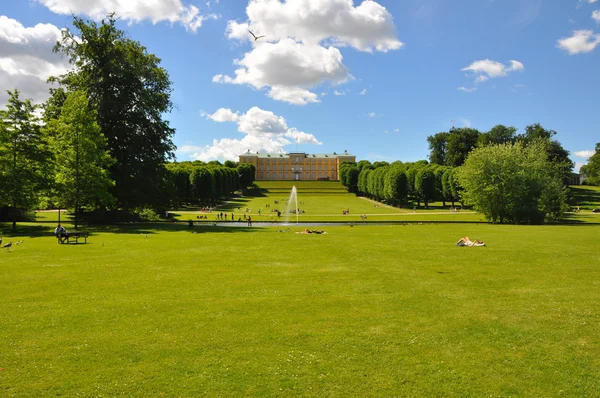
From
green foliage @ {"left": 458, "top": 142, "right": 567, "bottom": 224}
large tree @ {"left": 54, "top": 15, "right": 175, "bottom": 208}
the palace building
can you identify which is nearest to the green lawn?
large tree @ {"left": 54, "top": 15, "right": 175, "bottom": 208}

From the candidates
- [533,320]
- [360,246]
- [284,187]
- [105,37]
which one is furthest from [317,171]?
[533,320]

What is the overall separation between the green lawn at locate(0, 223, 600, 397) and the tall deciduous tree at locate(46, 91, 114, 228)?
692 inches

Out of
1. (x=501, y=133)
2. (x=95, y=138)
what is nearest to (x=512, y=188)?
(x=95, y=138)

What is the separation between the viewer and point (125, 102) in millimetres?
40719

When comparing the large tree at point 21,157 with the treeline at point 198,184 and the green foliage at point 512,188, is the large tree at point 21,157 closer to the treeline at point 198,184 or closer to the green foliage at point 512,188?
the treeline at point 198,184

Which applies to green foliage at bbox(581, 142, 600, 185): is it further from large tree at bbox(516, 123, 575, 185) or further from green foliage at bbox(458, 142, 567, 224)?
green foliage at bbox(458, 142, 567, 224)

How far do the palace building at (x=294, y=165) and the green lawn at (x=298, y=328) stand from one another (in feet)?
580

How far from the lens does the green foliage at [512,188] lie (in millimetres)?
47938

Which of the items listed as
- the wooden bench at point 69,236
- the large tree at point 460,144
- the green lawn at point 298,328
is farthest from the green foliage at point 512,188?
A: the large tree at point 460,144

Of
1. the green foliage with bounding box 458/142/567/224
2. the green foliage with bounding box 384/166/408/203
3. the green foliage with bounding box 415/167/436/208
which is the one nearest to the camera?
the green foliage with bounding box 458/142/567/224

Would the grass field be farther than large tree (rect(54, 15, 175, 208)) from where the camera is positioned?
No

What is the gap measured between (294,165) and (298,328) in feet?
614

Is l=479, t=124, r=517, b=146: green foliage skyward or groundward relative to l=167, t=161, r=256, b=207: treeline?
skyward

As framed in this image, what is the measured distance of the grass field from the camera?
7152 millimetres
